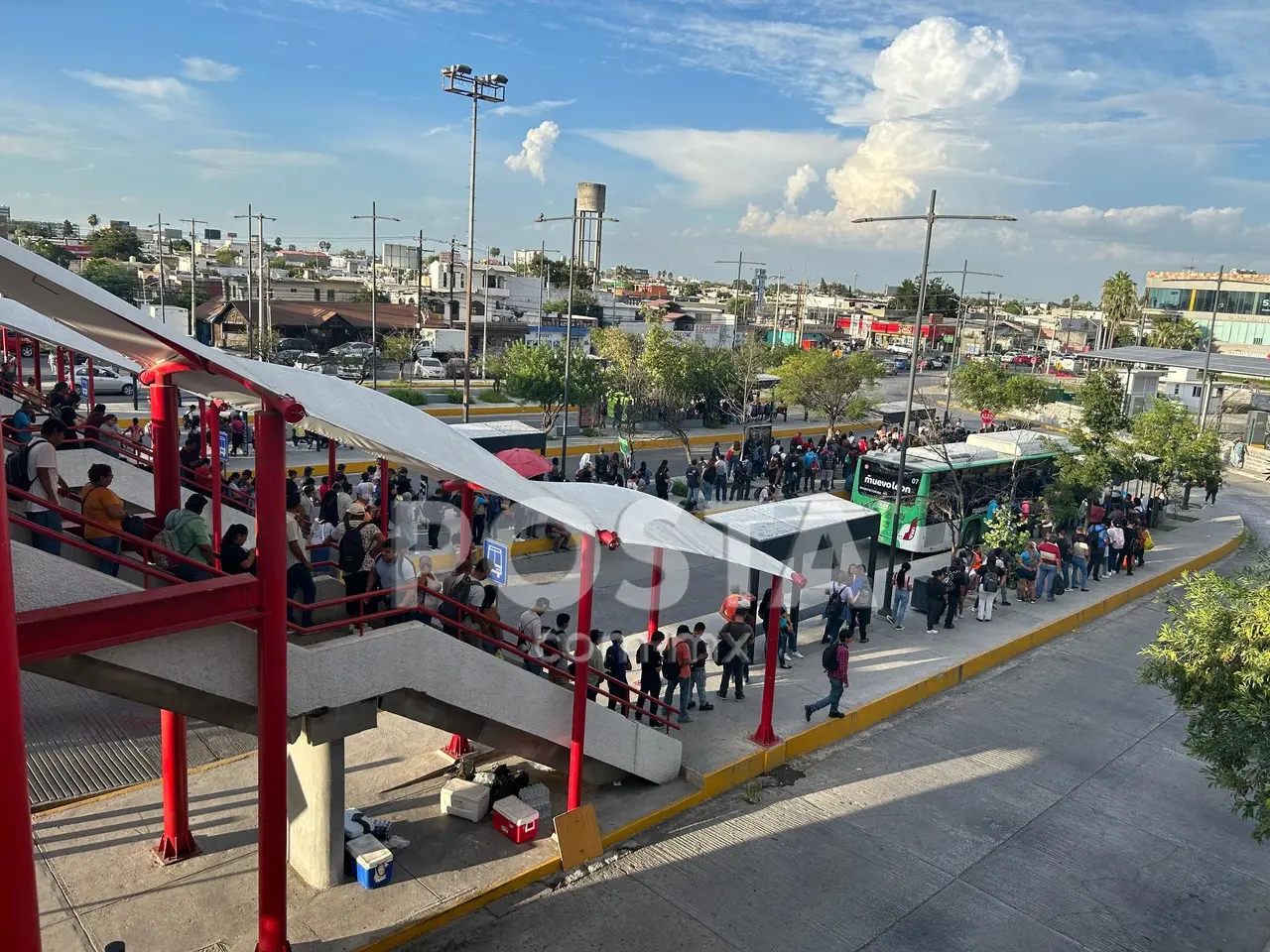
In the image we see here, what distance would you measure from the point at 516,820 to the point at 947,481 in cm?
1443

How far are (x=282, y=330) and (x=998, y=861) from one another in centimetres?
5572

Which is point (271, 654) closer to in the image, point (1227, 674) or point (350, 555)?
point (350, 555)

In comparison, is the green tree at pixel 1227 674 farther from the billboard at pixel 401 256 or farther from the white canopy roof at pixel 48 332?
the billboard at pixel 401 256

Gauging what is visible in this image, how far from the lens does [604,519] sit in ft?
30.8

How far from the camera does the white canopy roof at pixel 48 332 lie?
11047 mm

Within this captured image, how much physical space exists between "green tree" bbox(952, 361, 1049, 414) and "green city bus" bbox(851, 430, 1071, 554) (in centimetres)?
2040

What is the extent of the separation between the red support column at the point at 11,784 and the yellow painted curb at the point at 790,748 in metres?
4.18

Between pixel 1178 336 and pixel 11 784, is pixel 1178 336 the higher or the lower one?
the higher one

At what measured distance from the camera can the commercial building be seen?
260 feet

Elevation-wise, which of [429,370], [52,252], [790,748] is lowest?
[790,748]

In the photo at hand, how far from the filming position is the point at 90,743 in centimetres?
1076

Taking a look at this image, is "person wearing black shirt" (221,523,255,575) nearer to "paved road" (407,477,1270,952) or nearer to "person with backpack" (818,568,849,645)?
"paved road" (407,477,1270,952)

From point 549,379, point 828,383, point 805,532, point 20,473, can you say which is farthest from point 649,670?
point 828,383

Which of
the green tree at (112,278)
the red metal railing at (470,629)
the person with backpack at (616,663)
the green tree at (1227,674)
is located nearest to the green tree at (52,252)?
the green tree at (112,278)
